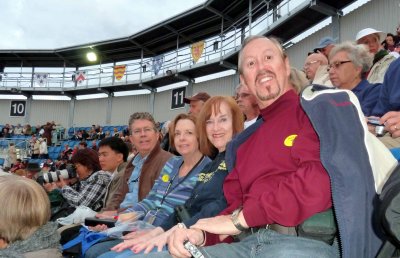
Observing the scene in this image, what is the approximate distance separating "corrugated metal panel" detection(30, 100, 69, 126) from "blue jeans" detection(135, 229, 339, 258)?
72.2 feet

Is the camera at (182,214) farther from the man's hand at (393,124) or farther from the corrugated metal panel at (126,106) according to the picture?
the corrugated metal panel at (126,106)

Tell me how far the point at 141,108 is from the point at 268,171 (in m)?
18.7

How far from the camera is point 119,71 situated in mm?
19641

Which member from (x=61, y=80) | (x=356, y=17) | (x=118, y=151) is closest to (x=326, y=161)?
(x=118, y=151)

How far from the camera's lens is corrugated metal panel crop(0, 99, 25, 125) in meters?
22.4

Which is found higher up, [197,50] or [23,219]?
[197,50]

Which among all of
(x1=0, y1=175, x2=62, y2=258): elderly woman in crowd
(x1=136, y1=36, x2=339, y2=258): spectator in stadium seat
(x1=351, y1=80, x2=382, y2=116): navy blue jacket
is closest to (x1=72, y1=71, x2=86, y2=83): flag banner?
(x1=351, y1=80, x2=382, y2=116): navy blue jacket

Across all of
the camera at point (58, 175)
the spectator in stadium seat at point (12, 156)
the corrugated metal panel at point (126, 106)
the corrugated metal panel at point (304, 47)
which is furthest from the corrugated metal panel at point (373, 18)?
the spectator in stadium seat at point (12, 156)

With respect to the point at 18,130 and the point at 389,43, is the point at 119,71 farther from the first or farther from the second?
the point at 389,43

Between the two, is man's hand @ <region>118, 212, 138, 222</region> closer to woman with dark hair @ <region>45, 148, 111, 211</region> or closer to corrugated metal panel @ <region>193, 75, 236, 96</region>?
woman with dark hair @ <region>45, 148, 111, 211</region>

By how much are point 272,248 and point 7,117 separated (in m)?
24.0

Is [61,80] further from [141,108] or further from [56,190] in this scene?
[56,190]

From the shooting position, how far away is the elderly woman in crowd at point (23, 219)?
2.03 m

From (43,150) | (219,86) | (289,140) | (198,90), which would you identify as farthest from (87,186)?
(43,150)
